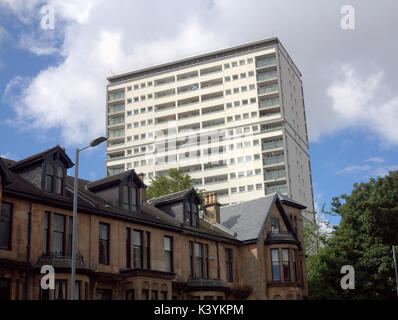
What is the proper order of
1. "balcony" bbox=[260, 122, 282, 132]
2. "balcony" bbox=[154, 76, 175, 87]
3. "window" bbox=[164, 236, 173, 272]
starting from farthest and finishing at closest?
"balcony" bbox=[154, 76, 175, 87] < "balcony" bbox=[260, 122, 282, 132] < "window" bbox=[164, 236, 173, 272]

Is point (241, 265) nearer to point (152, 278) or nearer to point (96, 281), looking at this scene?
point (152, 278)

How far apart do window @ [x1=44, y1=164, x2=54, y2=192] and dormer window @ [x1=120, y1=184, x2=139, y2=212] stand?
18.8 feet

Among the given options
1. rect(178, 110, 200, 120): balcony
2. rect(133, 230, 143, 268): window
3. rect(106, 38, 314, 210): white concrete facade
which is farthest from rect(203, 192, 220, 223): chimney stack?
rect(178, 110, 200, 120): balcony

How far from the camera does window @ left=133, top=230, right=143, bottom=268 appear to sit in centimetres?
3562

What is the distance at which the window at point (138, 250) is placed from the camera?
35.6 metres

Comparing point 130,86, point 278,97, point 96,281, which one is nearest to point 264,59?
point 278,97

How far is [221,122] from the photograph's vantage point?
403 ft

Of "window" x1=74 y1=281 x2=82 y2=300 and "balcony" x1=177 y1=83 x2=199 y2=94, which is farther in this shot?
"balcony" x1=177 y1=83 x2=199 y2=94

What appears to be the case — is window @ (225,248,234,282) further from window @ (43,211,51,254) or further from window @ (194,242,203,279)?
window @ (43,211,51,254)

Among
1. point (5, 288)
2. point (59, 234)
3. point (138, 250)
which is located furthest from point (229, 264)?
point (5, 288)

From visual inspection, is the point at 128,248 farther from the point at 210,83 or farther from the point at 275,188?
the point at 210,83

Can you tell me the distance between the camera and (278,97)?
118 metres

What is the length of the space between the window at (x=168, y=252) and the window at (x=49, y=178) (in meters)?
9.62

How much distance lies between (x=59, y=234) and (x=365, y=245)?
30.0 metres
